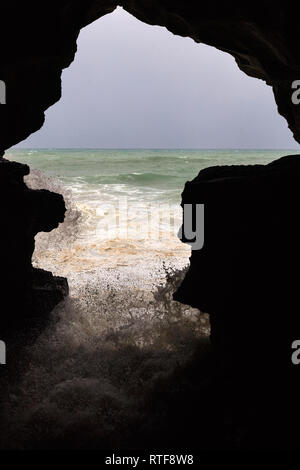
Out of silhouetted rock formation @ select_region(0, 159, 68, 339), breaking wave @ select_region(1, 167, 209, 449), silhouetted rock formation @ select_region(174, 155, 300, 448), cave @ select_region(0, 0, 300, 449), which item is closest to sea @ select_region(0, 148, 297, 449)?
breaking wave @ select_region(1, 167, 209, 449)

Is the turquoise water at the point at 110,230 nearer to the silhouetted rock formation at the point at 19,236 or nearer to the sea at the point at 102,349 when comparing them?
the sea at the point at 102,349

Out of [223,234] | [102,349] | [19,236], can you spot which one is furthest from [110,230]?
[223,234]

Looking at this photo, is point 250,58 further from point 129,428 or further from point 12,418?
point 12,418

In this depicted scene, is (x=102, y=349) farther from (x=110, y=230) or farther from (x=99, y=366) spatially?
(x=110, y=230)

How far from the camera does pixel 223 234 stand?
3.11 meters

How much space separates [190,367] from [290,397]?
127 cm

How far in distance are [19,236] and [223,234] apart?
7.27 feet

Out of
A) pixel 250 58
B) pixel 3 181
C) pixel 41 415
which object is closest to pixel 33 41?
pixel 3 181

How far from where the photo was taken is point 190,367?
387 centimetres

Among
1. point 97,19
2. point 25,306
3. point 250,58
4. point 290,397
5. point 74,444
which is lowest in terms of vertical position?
point 74,444

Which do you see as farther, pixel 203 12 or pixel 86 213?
pixel 86 213

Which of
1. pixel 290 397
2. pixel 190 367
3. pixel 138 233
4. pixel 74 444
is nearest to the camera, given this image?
pixel 290 397

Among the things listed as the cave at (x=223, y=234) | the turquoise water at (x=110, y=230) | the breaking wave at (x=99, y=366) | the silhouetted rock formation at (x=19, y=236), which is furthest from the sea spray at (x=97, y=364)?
the turquoise water at (x=110, y=230)

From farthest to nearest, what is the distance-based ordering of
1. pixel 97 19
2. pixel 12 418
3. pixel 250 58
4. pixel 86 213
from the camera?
1. pixel 86 213
2. pixel 97 19
3. pixel 250 58
4. pixel 12 418
